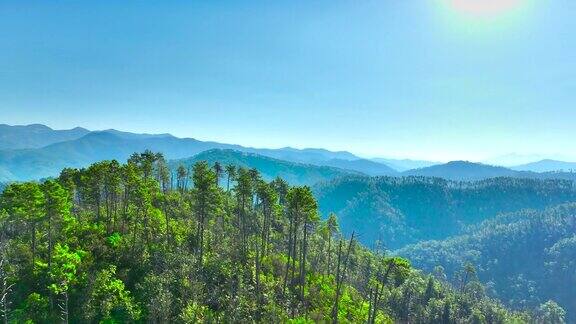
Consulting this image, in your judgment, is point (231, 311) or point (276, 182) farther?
point (276, 182)

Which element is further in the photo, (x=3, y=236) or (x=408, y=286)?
(x=408, y=286)

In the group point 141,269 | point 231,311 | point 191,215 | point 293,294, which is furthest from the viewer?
point 191,215

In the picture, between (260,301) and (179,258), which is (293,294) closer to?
(260,301)

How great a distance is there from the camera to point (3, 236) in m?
84.9

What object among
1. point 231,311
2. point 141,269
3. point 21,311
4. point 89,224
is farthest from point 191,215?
point 21,311

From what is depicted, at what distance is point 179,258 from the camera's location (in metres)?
76.6

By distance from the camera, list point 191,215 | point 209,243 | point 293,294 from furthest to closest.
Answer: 1. point 191,215
2. point 209,243
3. point 293,294

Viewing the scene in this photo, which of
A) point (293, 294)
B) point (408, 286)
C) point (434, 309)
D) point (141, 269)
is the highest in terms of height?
point (141, 269)

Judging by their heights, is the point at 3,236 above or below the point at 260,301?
above

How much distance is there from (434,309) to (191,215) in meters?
84.6

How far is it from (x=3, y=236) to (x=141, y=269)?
106 ft

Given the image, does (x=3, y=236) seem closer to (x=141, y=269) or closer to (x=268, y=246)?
(x=141, y=269)

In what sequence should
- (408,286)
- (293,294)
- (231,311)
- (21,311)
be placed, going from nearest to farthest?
1. (21,311)
2. (231,311)
3. (293,294)
4. (408,286)

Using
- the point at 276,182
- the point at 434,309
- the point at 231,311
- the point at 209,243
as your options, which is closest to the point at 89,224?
the point at 209,243
